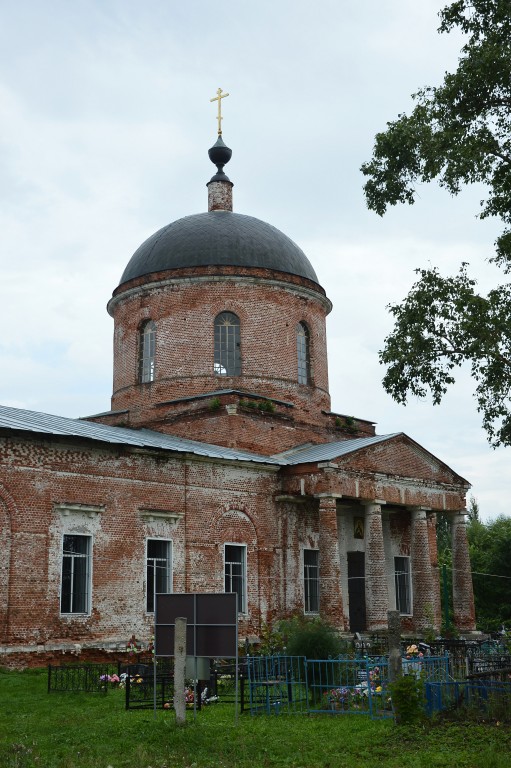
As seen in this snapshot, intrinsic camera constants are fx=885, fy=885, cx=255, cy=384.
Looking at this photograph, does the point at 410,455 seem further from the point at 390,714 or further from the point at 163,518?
the point at 390,714

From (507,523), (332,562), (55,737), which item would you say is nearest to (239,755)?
(55,737)

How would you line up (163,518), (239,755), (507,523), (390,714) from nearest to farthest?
(239,755)
(390,714)
(163,518)
(507,523)

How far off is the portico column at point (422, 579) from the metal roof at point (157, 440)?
2.94m

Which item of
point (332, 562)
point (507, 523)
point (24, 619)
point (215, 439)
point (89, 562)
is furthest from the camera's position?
point (507, 523)

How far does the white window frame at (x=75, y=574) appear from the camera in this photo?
1730 cm

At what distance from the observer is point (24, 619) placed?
16.4 m

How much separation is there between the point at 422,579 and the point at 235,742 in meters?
15.0

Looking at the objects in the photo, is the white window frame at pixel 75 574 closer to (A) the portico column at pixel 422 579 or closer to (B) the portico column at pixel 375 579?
(B) the portico column at pixel 375 579

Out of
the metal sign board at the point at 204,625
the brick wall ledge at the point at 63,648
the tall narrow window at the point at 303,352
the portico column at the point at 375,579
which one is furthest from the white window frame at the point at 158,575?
the tall narrow window at the point at 303,352

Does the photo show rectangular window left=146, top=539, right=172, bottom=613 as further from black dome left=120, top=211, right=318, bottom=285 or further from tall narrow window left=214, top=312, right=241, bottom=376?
black dome left=120, top=211, right=318, bottom=285

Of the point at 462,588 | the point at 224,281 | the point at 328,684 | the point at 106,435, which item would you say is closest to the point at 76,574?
the point at 106,435

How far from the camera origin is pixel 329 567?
2094 centimetres

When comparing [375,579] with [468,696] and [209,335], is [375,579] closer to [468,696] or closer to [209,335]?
[209,335]

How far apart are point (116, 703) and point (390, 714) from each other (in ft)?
13.7
